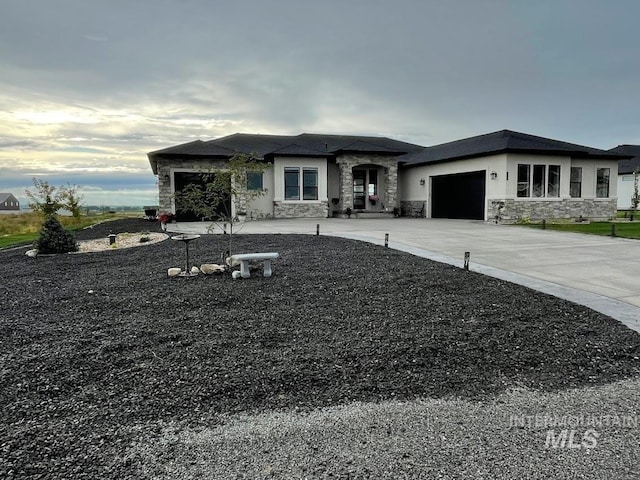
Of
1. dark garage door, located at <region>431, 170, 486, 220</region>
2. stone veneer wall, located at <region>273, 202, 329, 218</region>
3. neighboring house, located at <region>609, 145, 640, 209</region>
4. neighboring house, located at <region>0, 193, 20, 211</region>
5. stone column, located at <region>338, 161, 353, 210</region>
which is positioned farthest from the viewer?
neighboring house, located at <region>0, 193, 20, 211</region>

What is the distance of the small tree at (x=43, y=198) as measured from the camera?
53.8ft

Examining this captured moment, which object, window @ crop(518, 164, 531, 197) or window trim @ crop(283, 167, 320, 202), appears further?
window trim @ crop(283, 167, 320, 202)

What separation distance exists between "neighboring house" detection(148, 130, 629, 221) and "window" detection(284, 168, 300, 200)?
0.18 ft

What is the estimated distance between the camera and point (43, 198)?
54.3ft

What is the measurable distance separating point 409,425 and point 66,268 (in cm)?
730

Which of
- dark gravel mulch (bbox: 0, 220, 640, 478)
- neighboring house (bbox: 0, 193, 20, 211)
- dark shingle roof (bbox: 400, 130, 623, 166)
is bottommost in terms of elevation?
dark gravel mulch (bbox: 0, 220, 640, 478)

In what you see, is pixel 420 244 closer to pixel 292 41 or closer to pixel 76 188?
pixel 292 41

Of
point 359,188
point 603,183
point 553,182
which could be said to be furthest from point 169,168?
point 603,183

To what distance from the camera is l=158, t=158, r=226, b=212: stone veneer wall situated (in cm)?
2036

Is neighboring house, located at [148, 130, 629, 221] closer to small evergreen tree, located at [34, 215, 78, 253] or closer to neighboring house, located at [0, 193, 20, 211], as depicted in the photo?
small evergreen tree, located at [34, 215, 78, 253]

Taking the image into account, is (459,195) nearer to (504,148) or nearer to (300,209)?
(504,148)

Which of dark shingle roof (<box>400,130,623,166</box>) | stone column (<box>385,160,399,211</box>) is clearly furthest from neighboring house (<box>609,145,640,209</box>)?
stone column (<box>385,160,399,211</box>)

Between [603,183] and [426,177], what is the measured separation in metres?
8.82

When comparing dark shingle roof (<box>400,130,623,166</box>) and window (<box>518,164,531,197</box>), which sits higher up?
dark shingle roof (<box>400,130,623,166</box>)
